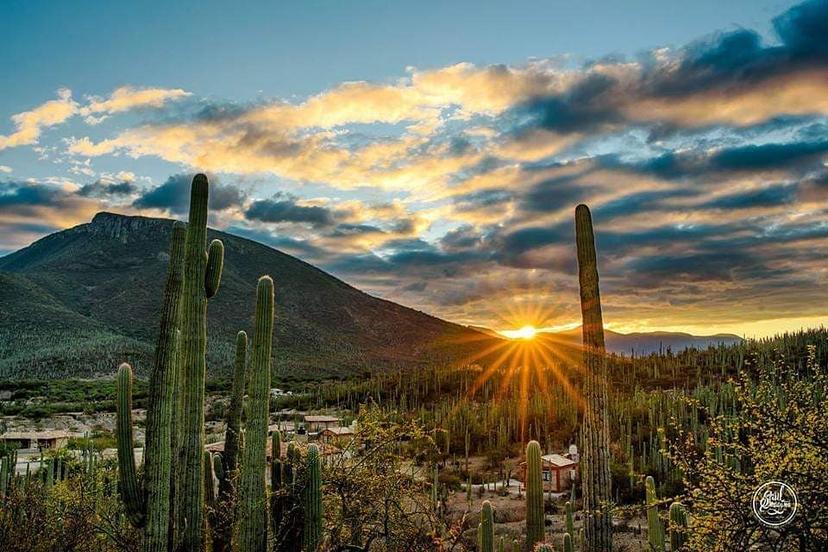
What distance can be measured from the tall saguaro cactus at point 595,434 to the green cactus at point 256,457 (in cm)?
324

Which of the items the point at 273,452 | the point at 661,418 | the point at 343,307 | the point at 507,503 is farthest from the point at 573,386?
the point at 343,307

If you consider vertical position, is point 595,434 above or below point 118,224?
below

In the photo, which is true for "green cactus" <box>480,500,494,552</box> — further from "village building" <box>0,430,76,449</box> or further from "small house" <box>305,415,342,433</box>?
"village building" <box>0,430,76,449</box>

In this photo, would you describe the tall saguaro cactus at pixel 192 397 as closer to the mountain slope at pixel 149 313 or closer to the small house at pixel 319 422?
the small house at pixel 319 422

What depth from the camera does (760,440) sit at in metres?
5.24

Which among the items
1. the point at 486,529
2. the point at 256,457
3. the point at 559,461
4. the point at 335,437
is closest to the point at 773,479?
the point at 486,529

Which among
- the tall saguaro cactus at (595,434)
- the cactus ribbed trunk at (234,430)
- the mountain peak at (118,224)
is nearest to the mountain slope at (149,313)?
the mountain peak at (118,224)

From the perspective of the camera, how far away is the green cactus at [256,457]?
6449 mm

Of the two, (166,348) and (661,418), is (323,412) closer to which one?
(661,418)

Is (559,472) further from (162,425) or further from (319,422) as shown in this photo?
(162,425)

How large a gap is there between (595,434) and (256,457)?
3394mm

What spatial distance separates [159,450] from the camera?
6.51 m

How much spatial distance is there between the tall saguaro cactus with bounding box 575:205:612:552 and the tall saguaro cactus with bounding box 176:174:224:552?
3.90 meters

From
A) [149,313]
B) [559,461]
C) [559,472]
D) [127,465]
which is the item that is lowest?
[559,472]
